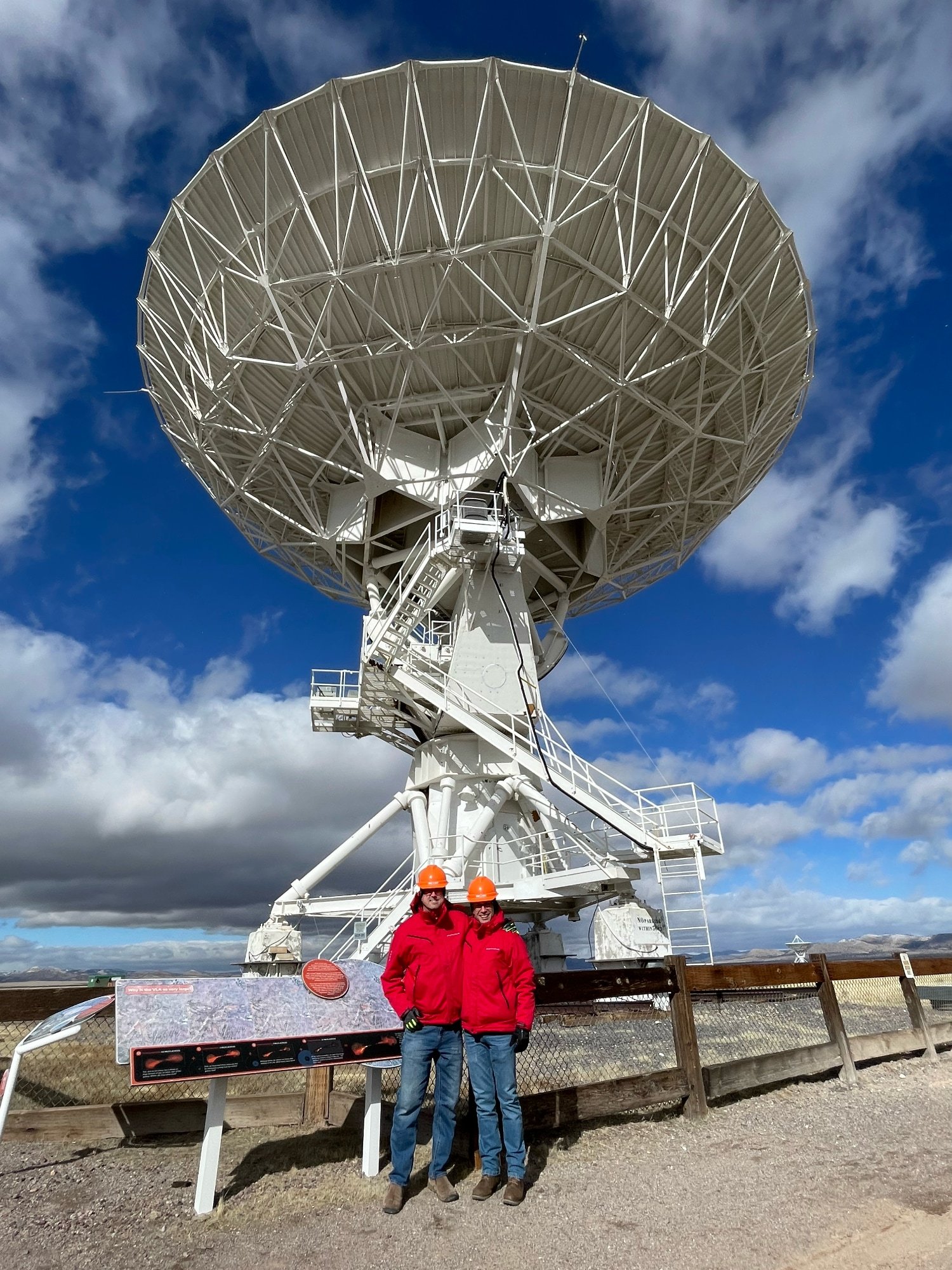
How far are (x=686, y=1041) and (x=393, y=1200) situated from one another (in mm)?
2880

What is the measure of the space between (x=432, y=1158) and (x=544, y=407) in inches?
581

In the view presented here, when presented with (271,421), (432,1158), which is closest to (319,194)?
(271,421)

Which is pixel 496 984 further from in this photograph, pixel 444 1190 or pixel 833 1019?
pixel 833 1019

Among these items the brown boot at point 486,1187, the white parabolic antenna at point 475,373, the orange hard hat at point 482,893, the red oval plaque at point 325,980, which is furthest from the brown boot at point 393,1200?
the white parabolic antenna at point 475,373

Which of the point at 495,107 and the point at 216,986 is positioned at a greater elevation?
the point at 495,107

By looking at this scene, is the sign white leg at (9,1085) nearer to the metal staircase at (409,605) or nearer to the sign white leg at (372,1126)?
the sign white leg at (372,1126)

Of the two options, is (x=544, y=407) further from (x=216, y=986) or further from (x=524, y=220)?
(x=216, y=986)

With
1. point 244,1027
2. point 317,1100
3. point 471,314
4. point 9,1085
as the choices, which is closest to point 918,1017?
point 317,1100

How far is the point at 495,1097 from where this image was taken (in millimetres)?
4645

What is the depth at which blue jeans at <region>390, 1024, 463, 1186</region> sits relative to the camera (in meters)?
4.43

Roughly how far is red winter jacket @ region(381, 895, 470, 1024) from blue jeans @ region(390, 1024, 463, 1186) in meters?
0.12

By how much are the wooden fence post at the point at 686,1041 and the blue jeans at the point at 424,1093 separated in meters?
2.24

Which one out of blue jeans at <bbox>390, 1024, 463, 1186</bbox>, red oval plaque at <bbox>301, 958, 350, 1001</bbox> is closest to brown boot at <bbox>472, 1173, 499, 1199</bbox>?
blue jeans at <bbox>390, 1024, 463, 1186</bbox>

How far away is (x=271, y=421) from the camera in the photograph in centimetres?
1702
